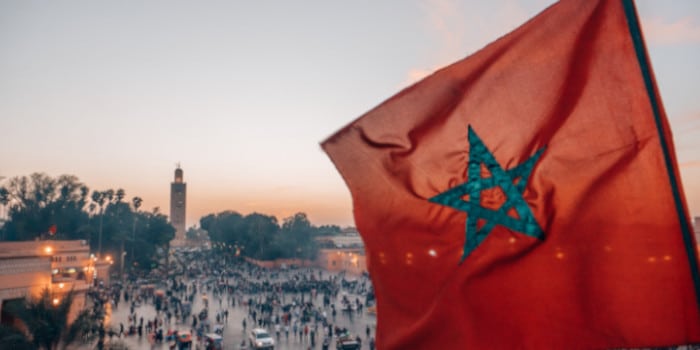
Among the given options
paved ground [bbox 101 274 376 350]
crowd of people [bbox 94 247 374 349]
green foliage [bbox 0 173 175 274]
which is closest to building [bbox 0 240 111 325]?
crowd of people [bbox 94 247 374 349]

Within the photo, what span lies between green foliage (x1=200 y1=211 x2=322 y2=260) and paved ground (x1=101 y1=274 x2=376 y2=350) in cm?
4360

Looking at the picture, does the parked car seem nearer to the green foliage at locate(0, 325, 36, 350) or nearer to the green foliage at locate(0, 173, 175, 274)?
the green foliage at locate(0, 325, 36, 350)

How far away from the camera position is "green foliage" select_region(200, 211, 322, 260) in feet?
292

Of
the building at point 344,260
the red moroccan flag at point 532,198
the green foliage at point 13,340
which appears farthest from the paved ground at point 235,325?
the building at point 344,260

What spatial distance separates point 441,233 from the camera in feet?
15.0

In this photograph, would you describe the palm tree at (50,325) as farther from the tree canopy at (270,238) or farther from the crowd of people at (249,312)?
the tree canopy at (270,238)

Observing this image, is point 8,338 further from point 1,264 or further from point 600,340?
point 600,340

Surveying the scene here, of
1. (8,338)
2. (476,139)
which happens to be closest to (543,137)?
(476,139)

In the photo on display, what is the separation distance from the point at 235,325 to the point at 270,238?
61.8 meters

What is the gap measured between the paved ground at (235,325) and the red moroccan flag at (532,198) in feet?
60.7

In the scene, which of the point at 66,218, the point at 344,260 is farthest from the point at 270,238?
the point at 66,218

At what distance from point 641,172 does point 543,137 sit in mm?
797

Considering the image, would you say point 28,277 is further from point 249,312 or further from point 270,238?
point 270,238

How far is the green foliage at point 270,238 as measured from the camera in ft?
292
